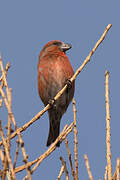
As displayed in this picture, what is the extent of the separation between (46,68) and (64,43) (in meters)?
0.73

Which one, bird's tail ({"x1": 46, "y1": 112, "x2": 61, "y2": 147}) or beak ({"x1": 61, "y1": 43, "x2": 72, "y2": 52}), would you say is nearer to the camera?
bird's tail ({"x1": 46, "y1": 112, "x2": 61, "y2": 147})

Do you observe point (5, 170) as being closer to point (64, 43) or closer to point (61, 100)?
point (61, 100)

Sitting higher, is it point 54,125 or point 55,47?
point 55,47

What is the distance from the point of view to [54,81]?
5363mm

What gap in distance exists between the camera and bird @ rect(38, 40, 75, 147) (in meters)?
5.34

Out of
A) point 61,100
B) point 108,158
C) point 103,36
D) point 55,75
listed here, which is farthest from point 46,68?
point 108,158

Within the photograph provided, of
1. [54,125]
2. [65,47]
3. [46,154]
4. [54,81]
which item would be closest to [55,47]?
[65,47]

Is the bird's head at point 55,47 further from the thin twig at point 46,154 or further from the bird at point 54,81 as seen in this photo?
the thin twig at point 46,154

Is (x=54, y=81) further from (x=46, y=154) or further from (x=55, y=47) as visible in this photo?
(x=46, y=154)

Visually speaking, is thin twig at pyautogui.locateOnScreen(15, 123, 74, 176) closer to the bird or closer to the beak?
the bird

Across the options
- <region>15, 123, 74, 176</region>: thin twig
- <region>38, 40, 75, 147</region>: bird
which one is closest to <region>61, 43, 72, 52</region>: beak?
<region>38, 40, 75, 147</region>: bird

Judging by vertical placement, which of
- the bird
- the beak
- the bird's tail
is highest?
the beak

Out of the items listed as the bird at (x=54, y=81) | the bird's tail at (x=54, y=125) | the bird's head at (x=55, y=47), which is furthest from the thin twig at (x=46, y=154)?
the bird's head at (x=55, y=47)

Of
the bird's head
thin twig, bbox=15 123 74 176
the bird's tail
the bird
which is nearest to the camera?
thin twig, bbox=15 123 74 176
